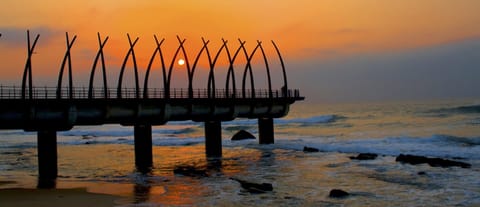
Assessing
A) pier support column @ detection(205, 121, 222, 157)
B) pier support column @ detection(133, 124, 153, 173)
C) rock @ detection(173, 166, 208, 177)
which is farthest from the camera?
pier support column @ detection(205, 121, 222, 157)

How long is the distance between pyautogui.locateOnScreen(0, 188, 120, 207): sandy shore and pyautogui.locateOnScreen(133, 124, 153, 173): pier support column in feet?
31.7

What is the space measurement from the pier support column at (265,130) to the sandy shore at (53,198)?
79.6 feet

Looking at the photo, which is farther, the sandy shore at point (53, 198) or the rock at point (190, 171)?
the rock at point (190, 171)

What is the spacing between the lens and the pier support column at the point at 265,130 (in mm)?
47547

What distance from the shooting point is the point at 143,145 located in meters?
35.2

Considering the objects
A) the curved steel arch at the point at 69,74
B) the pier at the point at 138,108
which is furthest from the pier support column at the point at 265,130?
the curved steel arch at the point at 69,74

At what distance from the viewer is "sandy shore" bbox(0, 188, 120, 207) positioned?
21.8 meters

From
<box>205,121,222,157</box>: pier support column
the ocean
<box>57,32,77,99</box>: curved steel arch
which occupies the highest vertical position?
<box>57,32,77,99</box>: curved steel arch

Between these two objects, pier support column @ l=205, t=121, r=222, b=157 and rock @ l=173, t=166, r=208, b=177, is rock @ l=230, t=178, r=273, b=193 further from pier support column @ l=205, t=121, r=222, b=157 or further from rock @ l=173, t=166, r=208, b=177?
pier support column @ l=205, t=121, r=222, b=157

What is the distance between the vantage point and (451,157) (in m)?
40.3

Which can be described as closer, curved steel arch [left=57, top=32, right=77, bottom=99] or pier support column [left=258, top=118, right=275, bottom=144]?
curved steel arch [left=57, top=32, right=77, bottom=99]

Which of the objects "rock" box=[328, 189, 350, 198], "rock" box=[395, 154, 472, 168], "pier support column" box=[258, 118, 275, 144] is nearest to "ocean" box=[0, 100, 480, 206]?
"rock" box=[328, 189, 350, 198]

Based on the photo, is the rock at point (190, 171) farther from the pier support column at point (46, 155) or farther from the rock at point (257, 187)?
the pier support column at point (46, 155)

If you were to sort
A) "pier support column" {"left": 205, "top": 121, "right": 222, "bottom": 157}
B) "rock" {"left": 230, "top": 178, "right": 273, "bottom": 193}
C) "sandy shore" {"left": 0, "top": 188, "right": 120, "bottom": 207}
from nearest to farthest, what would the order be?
1. "sandy shore" {"left": 0, "top": 188, "right": 120, "bottom": 207}
2. "rock" {"left": 230, "top": 178, "right": 273, "bottom": 193}
3. "pier support column" {"left": 205, "top": 121, "right": 222, "bottom": 157}
